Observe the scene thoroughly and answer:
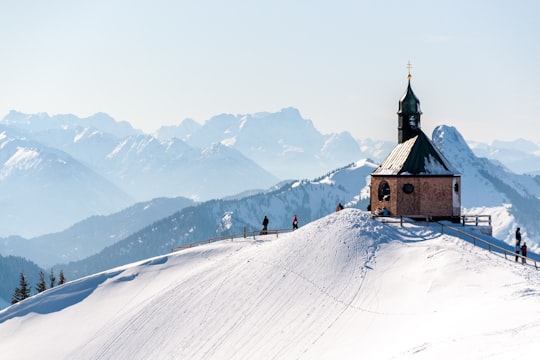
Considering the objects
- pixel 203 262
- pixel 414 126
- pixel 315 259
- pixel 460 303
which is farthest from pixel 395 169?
pixel 460 303

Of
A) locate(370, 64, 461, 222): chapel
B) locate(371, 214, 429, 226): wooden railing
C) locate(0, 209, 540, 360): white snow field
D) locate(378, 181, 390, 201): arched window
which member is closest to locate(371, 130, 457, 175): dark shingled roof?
locate(370, 64, 461, 222): chapel

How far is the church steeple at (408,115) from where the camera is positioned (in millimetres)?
70438

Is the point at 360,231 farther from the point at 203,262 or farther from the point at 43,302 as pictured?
the point at 43,302

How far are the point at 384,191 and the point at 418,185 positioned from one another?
3.41m

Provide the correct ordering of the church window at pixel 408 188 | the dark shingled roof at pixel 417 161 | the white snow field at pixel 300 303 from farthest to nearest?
the dark shingled roof at pixel 417 161 < the church window at pixel 408 188 < the white snow field at pixel 300 303

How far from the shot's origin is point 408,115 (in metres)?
70.6

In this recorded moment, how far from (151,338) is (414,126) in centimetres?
3044

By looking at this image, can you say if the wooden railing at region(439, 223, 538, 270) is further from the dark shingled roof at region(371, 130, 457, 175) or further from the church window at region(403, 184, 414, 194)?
the dark shingled roof at region(371, 130, 457, 175)

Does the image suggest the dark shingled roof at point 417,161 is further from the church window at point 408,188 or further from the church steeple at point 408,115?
the church steeple at point 408,115

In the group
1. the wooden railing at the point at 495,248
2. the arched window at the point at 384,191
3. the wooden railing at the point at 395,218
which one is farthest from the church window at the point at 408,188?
the wooden railing at the point at 495,248

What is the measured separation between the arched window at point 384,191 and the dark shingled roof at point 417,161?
0.92 metres

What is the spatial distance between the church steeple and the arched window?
5.84 metres

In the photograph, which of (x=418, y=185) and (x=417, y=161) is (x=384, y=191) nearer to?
(x=418, y=185)

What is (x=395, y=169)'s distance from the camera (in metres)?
65.6
